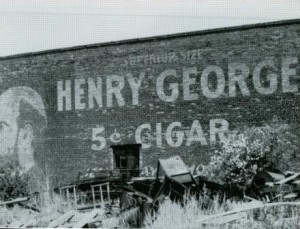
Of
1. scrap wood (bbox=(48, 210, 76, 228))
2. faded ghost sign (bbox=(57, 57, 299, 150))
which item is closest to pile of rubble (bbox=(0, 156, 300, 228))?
scrap wood (bbox=(48, 210, 76, 228))

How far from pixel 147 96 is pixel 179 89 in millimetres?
1151

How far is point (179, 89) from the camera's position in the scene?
15.7 metres

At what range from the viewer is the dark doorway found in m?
16.3

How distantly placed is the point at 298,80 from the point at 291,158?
229 centimetres

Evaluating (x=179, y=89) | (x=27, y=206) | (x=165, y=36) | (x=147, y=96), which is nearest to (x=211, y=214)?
(x=179, y=89)

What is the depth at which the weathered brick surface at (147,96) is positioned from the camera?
14.7 meters

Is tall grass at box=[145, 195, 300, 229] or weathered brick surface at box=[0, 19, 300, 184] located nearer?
tall grass at box=[145, 195, 300, 229]

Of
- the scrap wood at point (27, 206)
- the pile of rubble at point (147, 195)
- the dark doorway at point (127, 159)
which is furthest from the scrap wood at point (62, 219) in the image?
the dark doorway at point (127, 159)

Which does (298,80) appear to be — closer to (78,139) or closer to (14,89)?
(78,139)

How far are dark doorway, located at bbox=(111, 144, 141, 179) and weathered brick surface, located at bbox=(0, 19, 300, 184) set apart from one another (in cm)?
24

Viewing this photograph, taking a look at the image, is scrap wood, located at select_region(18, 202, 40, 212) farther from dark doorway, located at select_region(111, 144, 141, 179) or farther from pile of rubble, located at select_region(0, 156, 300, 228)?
dark doorway, located at select_region(111, 144, 141, 179)

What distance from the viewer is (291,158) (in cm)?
1418

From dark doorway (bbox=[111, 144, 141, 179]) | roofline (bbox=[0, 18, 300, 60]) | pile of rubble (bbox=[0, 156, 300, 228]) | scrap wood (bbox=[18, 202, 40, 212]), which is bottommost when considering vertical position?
scrap wood (bbox=[18, 202, 40, 212])

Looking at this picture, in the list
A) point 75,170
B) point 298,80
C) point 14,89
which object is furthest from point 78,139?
point 298,80
